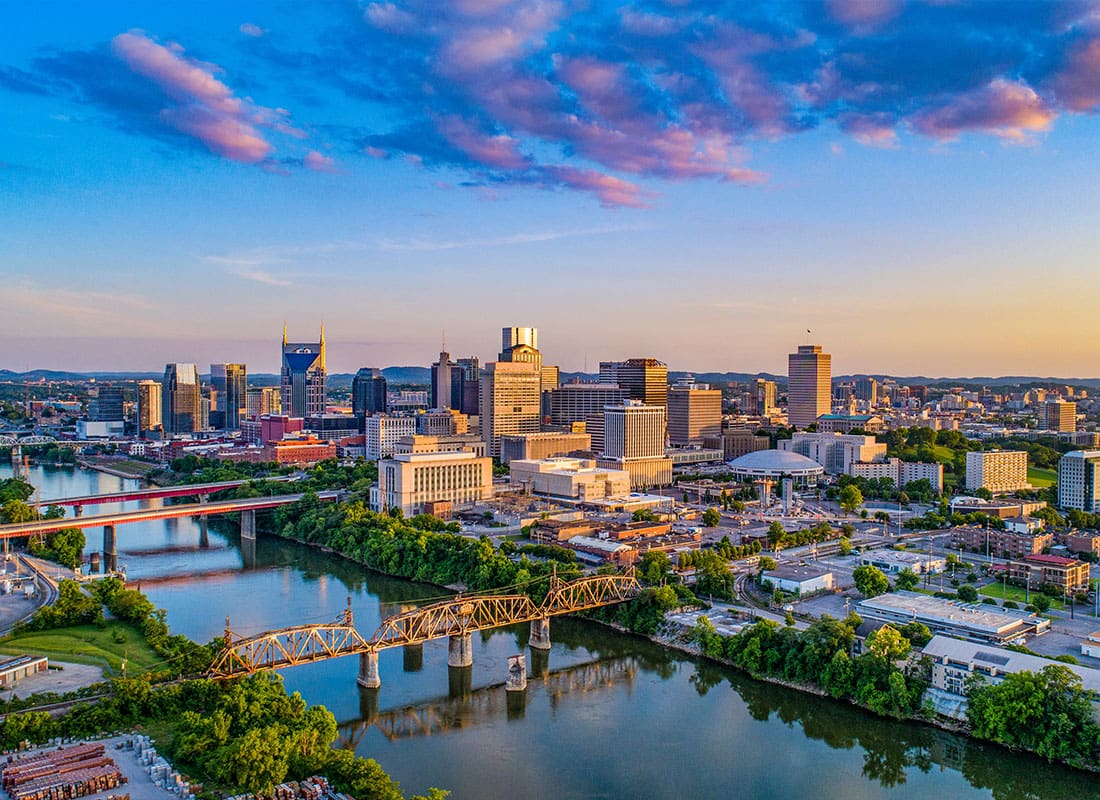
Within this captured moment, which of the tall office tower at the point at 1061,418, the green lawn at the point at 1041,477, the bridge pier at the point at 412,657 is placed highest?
the tall office tower at the point at 1061,418

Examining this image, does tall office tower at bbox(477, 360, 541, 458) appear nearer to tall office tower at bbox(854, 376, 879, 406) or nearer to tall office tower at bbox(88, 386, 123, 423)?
tall office tower at bbox(88, 386, 123, 423)

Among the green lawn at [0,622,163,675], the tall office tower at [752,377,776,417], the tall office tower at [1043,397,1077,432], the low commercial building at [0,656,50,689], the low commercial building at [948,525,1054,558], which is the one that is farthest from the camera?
the tall office tower at [752,377,776,417]

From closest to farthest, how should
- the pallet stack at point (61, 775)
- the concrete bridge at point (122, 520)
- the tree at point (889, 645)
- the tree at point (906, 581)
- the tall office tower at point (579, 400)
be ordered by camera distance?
the pallet stack at point (61, 775), the tree at point (889, 645), the tree at point (906, 581), the concrete bridge at point (122, 520), the tall office tower at point (579, 400)

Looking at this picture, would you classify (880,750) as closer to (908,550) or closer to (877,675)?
(877,675)

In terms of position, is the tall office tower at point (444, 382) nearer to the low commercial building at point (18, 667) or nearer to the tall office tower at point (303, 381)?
the tall office tower at point (303, 381)

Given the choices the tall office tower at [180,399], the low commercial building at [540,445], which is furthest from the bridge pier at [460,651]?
the tall office tower at [180,399]

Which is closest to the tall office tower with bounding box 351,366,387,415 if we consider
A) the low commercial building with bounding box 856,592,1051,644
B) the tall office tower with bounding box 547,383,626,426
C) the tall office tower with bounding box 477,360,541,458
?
the tall office tower with bounding box 547,383,626,426

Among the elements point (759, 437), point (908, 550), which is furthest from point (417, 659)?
point (759, 437)
